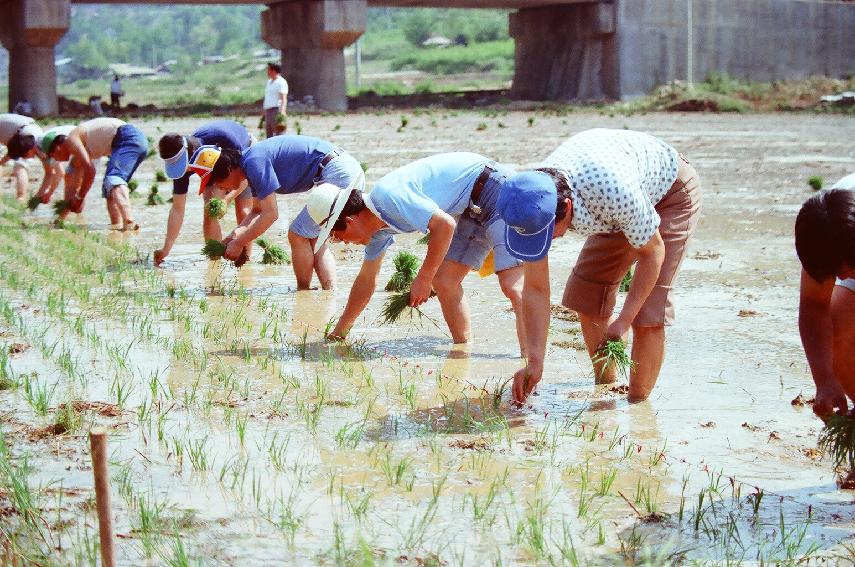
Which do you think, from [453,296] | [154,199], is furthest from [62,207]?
[453,296]

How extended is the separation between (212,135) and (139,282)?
1.14 metres

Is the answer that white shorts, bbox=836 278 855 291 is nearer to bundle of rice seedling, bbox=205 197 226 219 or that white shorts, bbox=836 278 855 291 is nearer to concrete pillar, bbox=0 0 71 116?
bundle of rice seedling, bbox=205 197 226 219

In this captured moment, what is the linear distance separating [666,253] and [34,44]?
26.8 meters

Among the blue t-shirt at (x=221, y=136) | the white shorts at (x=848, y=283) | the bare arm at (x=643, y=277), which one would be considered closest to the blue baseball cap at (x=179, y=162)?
the blue t-shirt at (x=221, y=136)

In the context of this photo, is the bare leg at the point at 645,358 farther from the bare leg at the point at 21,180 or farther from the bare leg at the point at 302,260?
the bare leg at the point at 21,180

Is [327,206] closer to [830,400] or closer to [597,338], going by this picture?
[597,338]

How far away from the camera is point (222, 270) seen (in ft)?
29.8

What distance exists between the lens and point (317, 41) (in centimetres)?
3123

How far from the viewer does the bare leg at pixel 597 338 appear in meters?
5.44

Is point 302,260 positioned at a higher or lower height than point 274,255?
higher

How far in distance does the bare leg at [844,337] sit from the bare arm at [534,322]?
1216mm

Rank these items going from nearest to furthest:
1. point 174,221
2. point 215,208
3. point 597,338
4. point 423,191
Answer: point 597,338 → point 423,191 → point 215,208 → point 174,221

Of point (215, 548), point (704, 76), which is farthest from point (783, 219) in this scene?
point (704, 76)

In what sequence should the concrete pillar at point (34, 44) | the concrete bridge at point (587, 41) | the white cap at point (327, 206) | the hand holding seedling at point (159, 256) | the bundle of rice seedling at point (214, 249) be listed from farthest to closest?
the concrete bridge at point (587, 41), the concrete pillar at point (34, 44), the hand holding seedling at point (159, 256), the bundle of rice seedling at point (214, 249), the white cap at point (327, 206)
